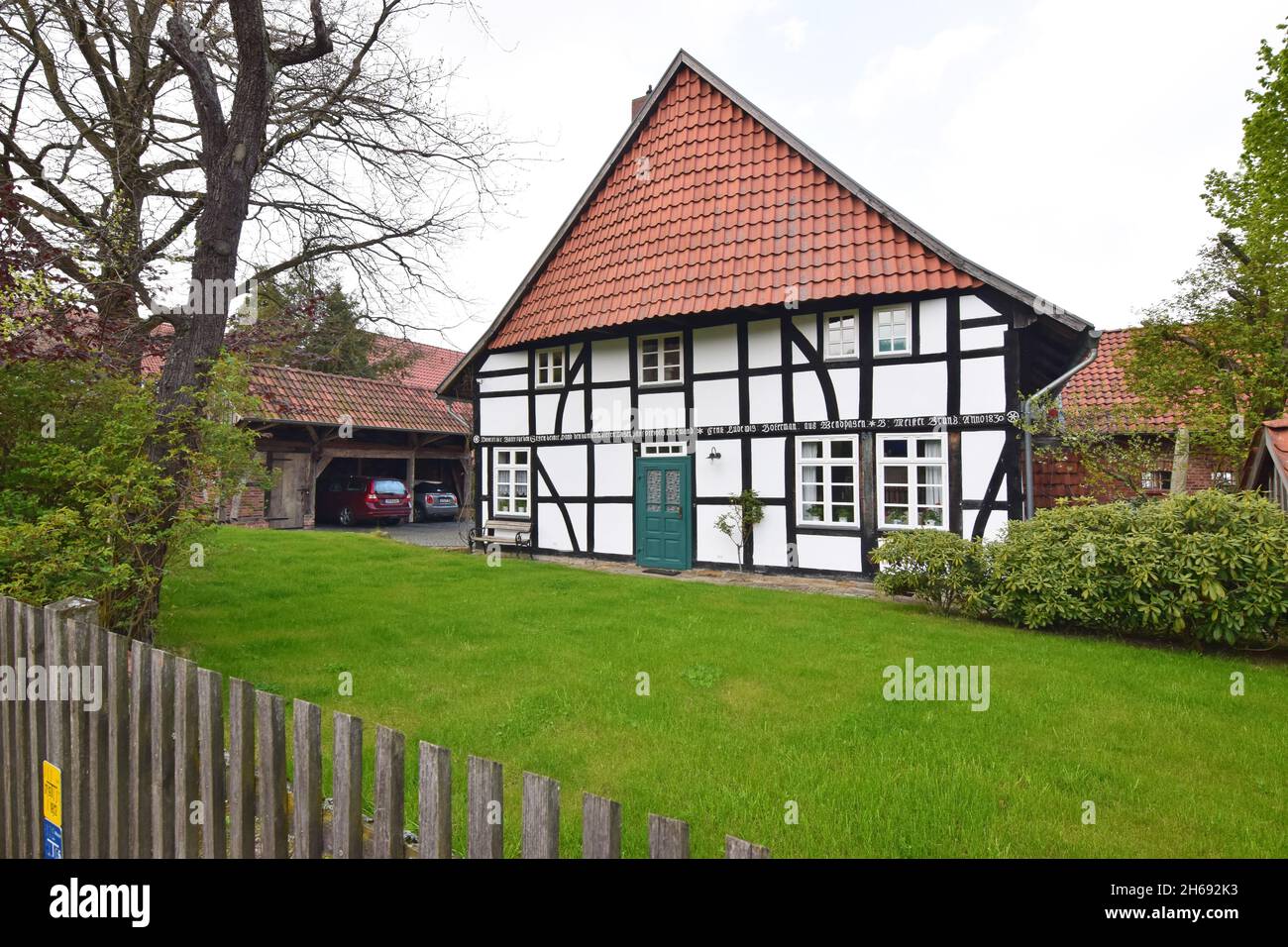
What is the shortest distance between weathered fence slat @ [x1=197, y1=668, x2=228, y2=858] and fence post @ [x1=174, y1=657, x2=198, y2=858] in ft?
0.11

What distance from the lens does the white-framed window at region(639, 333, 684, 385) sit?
14.2 m

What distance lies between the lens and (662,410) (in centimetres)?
1420

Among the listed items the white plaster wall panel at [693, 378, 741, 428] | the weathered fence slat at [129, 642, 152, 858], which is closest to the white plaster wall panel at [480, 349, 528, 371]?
the white plaster wall panel at [693, 378, 741, 428]

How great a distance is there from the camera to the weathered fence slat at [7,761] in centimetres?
300

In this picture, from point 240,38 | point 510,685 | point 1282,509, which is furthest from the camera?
point 1282,509

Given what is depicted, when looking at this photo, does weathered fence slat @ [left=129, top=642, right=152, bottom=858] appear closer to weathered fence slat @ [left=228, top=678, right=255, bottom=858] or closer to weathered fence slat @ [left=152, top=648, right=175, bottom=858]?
weathered fence slat @ [left=152, top=648, right=175, bottom=858]

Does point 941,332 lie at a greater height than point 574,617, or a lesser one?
greater

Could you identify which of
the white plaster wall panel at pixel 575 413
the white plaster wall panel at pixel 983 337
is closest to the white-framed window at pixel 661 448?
the white plaster wall panel at pixel 575 413

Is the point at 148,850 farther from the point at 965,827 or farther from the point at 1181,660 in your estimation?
the point at 1181,660

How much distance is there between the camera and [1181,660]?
23.1 ft

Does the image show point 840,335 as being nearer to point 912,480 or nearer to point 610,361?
point 912,480

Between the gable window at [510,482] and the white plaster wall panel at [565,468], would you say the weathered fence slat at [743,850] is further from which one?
the gable window at [510,482]
